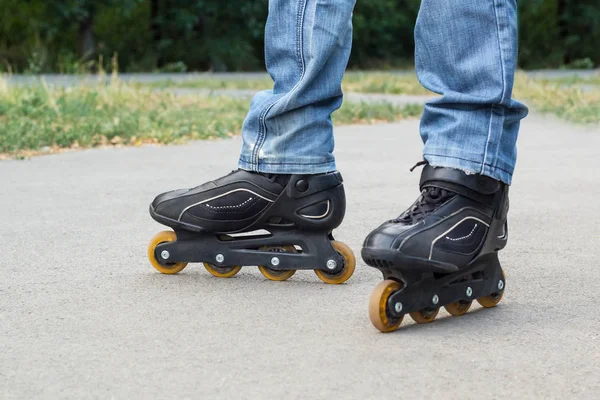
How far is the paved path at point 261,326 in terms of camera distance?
1971 millimetres

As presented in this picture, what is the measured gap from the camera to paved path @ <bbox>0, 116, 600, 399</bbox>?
1971 millimetres

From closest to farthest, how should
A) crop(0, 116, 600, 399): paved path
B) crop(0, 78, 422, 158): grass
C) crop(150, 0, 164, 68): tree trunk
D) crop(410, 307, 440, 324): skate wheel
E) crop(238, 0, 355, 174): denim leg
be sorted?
crop(0, 116, 600, 399): paved path < crop(410, 307, 440, 324): skate wheel < crop(238, 0, 355, 174): denim leg < crop(0, 78, 422, 158): grass < crop(150, 0, 164, 68): tree trunk

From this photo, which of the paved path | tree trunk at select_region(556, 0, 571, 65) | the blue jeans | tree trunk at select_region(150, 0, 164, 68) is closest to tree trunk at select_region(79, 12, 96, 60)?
tree trunk at select_region(150, 0, 164, 68)

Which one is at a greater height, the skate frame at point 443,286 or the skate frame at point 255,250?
the skate frame at point 443,286

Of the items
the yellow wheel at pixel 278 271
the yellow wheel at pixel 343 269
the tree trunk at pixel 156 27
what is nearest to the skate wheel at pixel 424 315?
the yellow wheel at pixel 343 269

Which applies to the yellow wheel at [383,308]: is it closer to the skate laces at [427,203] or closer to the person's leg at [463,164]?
the person's leg at [463,164]

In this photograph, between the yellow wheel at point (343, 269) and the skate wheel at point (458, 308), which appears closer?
the skate wheel at point (458, 308)

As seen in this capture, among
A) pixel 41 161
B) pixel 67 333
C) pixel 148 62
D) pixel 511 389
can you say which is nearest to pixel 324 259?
pixel 67 333

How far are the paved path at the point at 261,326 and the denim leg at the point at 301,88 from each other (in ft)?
1.18

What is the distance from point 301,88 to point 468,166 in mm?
614

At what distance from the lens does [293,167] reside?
2.92 metres

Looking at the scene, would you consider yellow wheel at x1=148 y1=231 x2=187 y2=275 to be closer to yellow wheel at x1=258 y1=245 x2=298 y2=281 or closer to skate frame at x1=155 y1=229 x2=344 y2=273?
skate frame at x1=155 y1=229 x2=344 y2=273

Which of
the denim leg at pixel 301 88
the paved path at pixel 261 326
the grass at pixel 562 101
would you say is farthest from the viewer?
the grass at pixel 562 101

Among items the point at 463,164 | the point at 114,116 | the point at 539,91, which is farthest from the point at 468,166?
the point at 539,91
